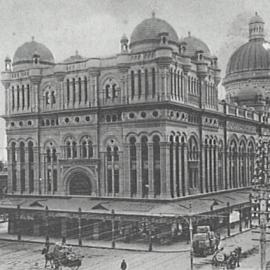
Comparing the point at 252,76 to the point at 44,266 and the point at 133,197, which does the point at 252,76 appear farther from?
the point at 44,266

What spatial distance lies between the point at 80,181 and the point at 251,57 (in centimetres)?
5047

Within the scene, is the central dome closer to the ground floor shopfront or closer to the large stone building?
the large stone building

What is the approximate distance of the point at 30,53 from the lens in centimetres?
6544

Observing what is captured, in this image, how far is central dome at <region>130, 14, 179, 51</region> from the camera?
57.3m

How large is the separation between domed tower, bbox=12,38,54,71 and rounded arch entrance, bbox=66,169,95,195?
14023 mm

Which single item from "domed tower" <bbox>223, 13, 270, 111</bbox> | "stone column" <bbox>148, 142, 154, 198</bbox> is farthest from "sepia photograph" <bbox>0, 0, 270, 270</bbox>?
"domed tower" <bbox>223, 13, 270, 111</bbox>

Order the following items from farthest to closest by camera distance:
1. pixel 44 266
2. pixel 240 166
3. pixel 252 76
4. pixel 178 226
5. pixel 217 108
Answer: pixel 252 76 < pixel 240 166 < pixel 217 108 < pixel 178 226 < pixel 44 266

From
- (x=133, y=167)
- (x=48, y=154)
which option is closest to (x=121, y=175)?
(x=133, y=167)

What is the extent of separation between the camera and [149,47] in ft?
188

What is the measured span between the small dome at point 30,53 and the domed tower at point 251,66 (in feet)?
122

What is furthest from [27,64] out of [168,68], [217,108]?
[217,108]

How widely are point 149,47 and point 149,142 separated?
10216 millimetres

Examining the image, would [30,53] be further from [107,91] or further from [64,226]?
[64,226]

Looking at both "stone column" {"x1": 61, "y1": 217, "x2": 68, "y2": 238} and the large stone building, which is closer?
the large stone building
